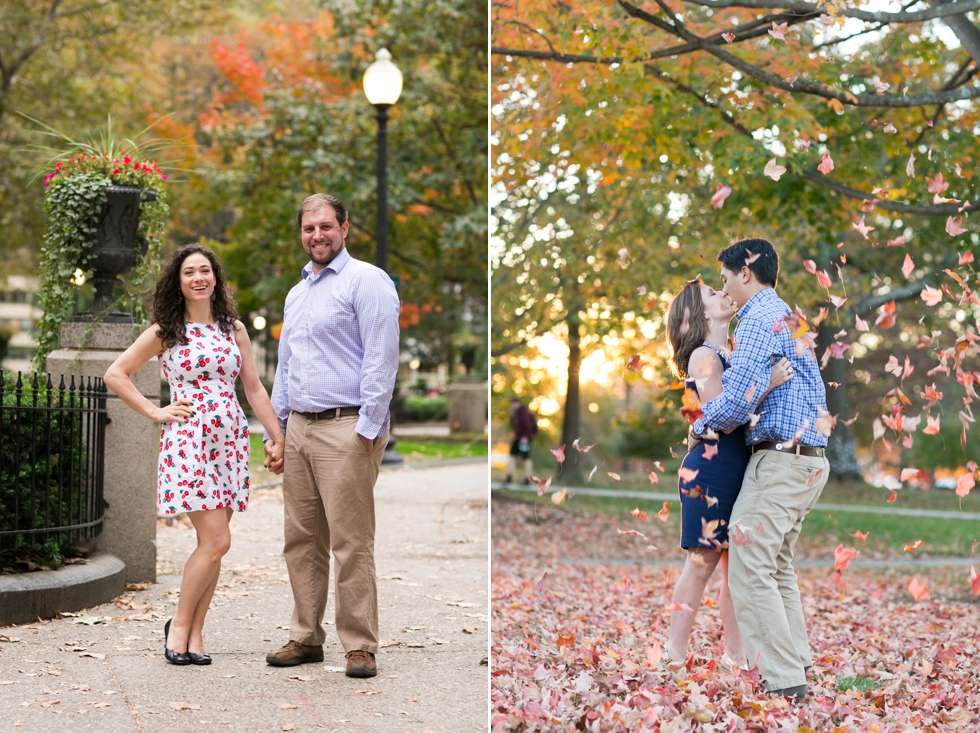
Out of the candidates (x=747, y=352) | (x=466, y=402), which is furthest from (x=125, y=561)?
(x=466, y=402)

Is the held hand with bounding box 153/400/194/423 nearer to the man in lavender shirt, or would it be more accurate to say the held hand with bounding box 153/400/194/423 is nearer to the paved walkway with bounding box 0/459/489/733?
the man in lavender shirt

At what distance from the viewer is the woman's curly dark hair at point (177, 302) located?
16.2 feet

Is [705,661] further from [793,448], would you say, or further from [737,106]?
[737,106]

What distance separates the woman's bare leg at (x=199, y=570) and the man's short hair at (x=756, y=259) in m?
2.76

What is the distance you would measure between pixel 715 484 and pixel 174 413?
8.56 ft

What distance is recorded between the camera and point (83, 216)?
23.7ft

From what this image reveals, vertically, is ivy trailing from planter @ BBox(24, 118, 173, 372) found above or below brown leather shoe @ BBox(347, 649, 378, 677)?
above

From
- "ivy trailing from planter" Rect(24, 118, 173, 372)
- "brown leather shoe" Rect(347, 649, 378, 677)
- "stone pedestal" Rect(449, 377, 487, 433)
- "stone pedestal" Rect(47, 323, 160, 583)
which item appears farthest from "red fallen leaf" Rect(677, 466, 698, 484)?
"stone pedestal" Rect(449, 377, 487, 433)

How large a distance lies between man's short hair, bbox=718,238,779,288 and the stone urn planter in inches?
187

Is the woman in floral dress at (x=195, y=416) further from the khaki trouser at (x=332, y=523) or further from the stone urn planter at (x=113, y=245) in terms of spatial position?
the stone urn planter at (x=113, y=245)

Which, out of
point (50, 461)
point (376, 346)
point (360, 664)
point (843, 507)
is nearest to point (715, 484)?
point (376, 346)

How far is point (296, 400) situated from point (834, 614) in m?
5.13

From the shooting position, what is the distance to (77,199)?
23.5 feet

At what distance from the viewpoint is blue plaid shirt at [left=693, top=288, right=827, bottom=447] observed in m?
3.91
